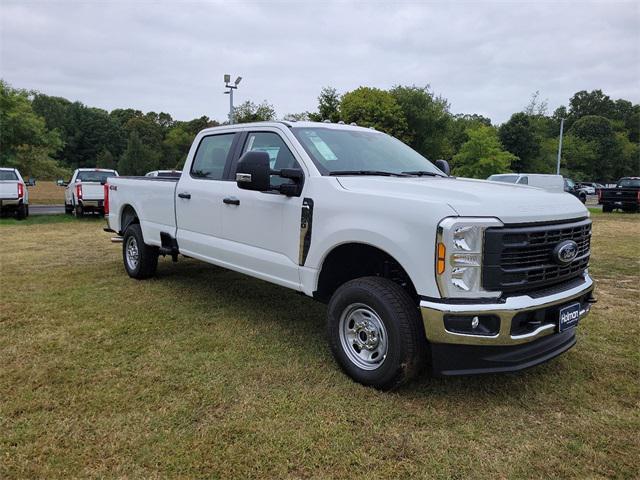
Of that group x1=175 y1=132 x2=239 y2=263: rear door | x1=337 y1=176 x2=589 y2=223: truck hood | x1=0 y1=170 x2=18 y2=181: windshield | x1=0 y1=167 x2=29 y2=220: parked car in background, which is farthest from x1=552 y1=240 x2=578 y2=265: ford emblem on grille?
x1=0 y1=170 x2=18 y2=181: windshield

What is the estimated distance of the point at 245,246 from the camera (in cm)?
459

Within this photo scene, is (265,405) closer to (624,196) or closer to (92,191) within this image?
(92,191)

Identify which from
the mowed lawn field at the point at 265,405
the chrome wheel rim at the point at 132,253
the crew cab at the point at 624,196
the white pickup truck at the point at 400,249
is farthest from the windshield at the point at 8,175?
the crew cab at the point at 624,196

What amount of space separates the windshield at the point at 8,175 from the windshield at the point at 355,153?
46.6 feet

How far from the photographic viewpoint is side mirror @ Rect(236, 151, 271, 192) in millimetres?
3801

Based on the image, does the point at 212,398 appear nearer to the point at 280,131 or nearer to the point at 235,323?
the point at 235,323

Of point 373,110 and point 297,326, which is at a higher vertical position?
point 373,110

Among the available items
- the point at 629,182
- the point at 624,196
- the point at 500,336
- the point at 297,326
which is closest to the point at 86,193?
the point at 297,326

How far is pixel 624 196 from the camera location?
21.6 meters

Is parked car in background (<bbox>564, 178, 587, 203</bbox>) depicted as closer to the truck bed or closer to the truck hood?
the truck bed

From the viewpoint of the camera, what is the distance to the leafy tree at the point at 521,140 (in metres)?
46.0

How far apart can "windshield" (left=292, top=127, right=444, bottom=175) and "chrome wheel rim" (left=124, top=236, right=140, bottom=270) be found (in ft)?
11.5

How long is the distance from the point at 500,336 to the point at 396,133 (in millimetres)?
36309

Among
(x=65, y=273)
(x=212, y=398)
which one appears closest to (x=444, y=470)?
(x=212, y=398)
